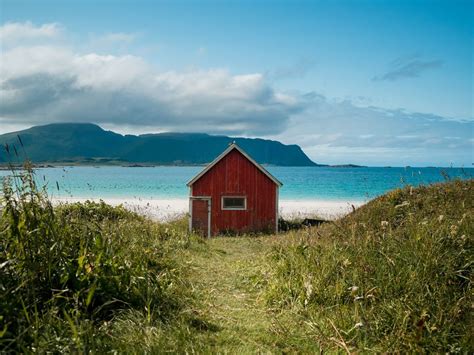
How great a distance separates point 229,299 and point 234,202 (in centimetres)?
2006

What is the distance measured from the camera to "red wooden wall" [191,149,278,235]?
27.5 meters

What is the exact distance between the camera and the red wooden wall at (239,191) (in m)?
27.5

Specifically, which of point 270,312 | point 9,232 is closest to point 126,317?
point 9,232

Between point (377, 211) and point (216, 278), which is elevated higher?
point (377, 211)

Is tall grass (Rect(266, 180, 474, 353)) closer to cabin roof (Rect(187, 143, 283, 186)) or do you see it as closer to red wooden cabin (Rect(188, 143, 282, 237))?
red wooden cabin (Rect(188, 143, 282, 237))

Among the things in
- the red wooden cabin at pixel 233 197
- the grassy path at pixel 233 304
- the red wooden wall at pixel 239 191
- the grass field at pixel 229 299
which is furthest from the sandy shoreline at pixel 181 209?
the grass field at pixel 229 299

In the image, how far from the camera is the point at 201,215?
90.1 ft

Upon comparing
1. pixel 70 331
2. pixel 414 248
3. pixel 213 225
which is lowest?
pixel 213 225

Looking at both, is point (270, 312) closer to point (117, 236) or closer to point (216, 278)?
point (216, 278)

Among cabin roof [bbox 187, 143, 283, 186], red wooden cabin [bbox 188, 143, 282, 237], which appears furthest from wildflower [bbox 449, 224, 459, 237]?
cabin roof [bbox 187, 143, 283, 186]

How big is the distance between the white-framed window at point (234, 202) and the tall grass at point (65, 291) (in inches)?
797

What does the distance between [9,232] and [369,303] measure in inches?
198

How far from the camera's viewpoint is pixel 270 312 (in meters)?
6.95

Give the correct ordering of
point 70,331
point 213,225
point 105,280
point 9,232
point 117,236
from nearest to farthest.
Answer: point 70,331, point 9,232, point 105,280, point 117,236, point 213,225
